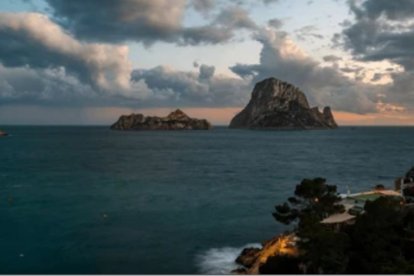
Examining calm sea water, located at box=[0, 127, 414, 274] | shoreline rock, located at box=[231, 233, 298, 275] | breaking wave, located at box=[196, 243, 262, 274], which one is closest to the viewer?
shoreline rock, located at box=[231, 233, 298, 275]

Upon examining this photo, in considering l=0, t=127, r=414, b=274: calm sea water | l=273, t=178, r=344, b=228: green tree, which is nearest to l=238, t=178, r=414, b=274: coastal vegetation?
l=273, t=178, r=344, b=228: green tree

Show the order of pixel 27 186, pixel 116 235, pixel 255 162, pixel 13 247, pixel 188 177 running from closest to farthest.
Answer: pixel 13 247, pixel 116 235, pixel 27 186, pixel 188 177, pixel 255 162

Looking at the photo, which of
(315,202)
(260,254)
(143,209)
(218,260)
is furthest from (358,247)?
(143,209)

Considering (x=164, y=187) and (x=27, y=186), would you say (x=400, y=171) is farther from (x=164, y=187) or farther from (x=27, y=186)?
(x=27, y=186)

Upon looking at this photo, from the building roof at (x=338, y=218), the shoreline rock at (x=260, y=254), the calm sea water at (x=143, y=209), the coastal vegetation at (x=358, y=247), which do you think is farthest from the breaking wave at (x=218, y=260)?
the building roof at (x=338, y=218)

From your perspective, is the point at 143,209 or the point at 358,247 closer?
the point at 358,247

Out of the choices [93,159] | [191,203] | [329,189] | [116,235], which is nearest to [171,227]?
[116,235]

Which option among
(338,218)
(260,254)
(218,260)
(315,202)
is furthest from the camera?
(218,260)

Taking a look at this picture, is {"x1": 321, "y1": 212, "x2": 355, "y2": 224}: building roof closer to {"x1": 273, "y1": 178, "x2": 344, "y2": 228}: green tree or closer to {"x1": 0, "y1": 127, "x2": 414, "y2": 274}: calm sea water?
{"x1": 273, "y1": 178, "x2": 344, "y2": 228}: green tree

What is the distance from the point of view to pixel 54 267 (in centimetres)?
4041

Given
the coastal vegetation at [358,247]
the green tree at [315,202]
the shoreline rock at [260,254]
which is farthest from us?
the green tree at [315,202]

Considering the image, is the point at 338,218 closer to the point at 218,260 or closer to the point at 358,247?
the point at 358,247

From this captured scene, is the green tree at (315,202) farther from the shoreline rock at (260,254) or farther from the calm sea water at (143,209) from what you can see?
the calm sea water at (143,209)

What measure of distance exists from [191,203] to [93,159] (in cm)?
7191
